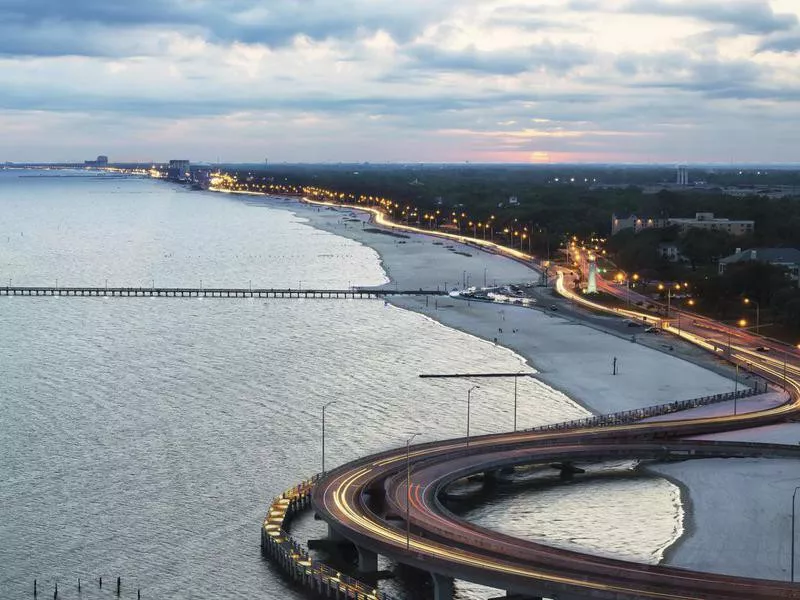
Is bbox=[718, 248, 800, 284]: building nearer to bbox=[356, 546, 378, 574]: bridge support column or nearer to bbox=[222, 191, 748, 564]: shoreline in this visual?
bbox=[222, 191, 748, 564]: shoreline

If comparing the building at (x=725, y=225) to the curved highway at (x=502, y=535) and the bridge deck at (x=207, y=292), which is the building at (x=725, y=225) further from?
the curved highway at (x=502, y=535)

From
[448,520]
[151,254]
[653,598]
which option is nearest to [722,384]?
[448,520]

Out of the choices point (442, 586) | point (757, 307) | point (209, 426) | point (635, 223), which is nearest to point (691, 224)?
point (635, 223)

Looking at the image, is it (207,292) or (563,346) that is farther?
(207,292)

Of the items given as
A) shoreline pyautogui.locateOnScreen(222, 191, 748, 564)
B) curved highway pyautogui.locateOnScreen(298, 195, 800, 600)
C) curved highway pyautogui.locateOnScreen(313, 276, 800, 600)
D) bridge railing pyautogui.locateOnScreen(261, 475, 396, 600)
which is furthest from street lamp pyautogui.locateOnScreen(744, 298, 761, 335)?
bridge railing pyautogui.locateOnScreen(261, 475, 396, 600)

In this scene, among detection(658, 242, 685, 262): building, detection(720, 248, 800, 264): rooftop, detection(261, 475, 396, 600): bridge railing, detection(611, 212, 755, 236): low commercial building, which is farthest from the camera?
detection(611, 212, 755, 236): low commercial building

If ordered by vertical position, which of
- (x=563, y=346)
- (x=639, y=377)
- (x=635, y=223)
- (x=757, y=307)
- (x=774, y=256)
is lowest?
(x=563, y=346)

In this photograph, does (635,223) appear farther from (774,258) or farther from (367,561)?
(367,561)
